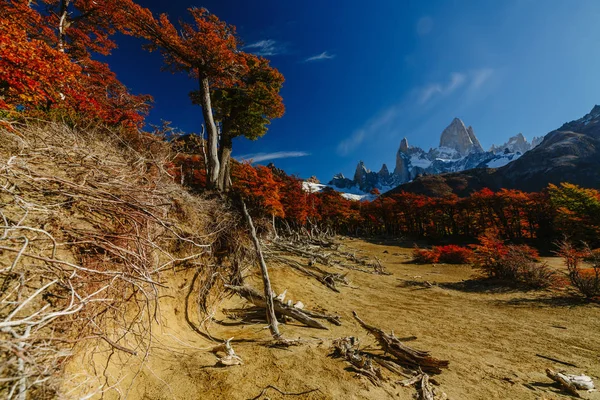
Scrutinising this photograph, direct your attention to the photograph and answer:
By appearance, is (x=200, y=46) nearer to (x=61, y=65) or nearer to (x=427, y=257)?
(x=61, y=65)

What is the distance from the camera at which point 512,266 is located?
9.91 meters

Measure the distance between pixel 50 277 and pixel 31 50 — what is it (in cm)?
769

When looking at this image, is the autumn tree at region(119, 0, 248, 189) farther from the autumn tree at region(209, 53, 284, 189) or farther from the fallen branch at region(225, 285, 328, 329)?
the fallen branch at region(225, 285, 328, 329)

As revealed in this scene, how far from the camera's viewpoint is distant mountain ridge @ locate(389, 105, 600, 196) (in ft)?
176

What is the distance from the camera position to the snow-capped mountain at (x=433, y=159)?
6138 inches

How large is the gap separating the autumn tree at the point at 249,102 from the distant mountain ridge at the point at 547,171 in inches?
2874

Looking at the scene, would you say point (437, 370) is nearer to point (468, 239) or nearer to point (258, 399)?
point (258, 399)

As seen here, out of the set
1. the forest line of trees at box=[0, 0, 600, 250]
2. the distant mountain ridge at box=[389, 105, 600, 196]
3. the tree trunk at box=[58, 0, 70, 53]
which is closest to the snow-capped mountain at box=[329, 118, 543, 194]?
the distant mountain ridge at box=[389, 105, 600, 196]

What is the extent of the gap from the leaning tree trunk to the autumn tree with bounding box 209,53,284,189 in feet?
6.33

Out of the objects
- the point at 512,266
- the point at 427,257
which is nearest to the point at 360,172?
the point at 427,257

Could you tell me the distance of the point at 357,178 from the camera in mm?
166750

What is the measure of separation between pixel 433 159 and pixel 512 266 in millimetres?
192509

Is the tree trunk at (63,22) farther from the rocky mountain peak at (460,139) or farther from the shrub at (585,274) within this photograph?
the rocky mountain peak at (460,139)

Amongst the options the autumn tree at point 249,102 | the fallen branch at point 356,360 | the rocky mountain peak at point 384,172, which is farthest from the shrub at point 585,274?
the rocky mountain peak at point 384,172
